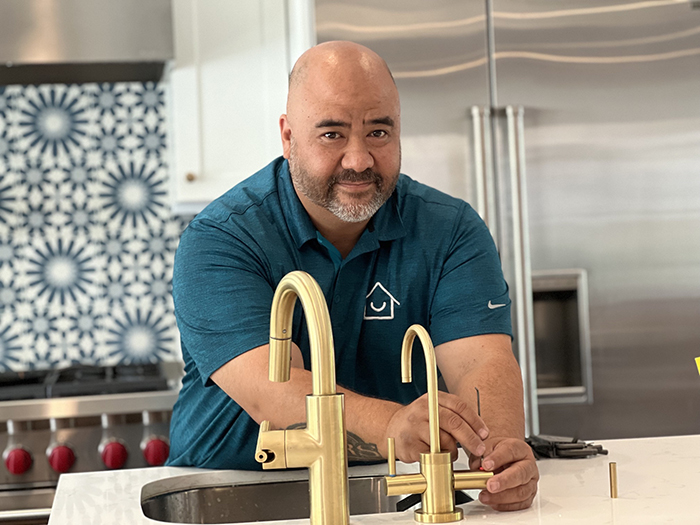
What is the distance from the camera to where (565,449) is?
1.27 m

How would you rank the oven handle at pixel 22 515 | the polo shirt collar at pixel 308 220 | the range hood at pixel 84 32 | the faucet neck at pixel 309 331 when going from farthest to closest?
the range hood at pixel 84 32 < the oven handle at pixel 22 515 < the polo shirt collar at pixel 308 220 < the faucet neck at pixel 309 331

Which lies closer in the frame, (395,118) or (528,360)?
(395,118)

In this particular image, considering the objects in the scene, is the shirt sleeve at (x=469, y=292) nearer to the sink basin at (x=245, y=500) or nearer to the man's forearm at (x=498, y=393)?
the man's forearm at (x=498, y=393)

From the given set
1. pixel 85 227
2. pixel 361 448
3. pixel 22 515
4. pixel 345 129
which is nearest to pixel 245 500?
pixel 361 448

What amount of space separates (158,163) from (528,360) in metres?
1.39

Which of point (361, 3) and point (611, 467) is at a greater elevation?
point (361, 3)

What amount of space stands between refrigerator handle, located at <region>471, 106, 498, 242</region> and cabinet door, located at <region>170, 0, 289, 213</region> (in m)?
0.60

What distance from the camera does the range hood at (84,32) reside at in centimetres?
229

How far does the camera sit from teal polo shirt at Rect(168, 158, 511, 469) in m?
1.35

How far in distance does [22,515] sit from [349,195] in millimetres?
1277

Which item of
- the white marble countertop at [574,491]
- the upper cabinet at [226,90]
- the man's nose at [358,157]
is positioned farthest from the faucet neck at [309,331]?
the upper cabinet at [226,90]

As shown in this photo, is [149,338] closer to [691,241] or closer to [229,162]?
[229,162]

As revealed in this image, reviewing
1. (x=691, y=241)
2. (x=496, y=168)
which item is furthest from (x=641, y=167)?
(x=496, y=168)

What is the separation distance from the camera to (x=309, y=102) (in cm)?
137
